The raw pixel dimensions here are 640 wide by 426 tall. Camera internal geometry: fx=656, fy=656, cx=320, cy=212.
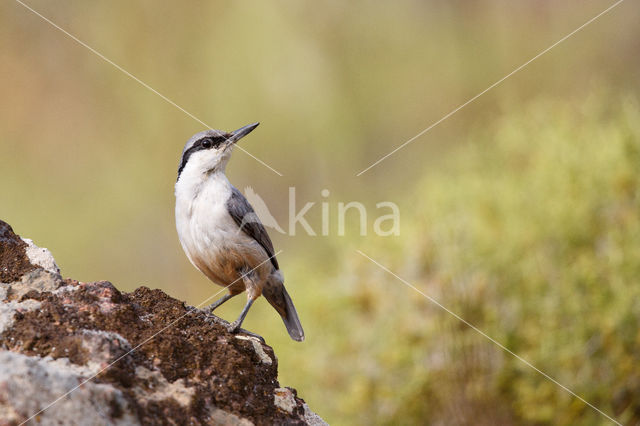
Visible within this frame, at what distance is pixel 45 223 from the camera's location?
8844 mm

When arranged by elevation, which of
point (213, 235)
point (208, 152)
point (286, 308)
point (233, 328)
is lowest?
point (286, 308)

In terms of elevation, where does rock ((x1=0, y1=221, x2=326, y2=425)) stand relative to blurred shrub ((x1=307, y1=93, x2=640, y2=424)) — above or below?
above

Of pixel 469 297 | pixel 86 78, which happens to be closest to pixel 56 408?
pixel 469 297

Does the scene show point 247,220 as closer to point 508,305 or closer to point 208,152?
point 208,152

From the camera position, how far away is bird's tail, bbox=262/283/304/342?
3.88 metres

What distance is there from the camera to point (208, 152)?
12.6 ft

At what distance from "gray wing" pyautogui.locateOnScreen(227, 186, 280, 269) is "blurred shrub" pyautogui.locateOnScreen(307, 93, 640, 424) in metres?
1.93

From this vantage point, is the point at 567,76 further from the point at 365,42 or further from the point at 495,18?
the point at 365,42

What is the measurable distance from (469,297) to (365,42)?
501 cm

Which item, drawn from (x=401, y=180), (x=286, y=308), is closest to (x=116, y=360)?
(x=286, y=308)

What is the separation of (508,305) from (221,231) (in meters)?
2.95

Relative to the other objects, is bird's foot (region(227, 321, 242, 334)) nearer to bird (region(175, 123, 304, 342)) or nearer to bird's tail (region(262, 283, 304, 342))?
bird (region(175, 123, 304, 342))

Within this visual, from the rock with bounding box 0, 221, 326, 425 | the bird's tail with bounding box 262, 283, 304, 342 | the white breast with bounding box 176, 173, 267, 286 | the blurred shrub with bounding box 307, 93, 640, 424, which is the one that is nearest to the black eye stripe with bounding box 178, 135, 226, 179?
the white breast with bounding box 176, 173, 267, 286

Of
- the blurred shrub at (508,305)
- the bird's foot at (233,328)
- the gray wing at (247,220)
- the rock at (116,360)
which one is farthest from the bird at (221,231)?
the blurred shrub at (508,305)
